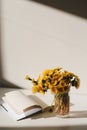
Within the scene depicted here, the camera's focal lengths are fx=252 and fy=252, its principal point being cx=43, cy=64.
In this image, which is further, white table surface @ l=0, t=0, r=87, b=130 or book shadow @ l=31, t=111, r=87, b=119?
white table surface @ l=0, t=0, r=87, b=130

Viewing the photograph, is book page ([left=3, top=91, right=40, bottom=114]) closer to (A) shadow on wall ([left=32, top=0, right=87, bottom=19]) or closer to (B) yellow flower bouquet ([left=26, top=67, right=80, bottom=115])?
(B) yellow flower bouquet ([left=26, top=67, right=80, bottom=115])

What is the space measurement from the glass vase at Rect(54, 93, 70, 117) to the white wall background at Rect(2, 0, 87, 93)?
364 mm

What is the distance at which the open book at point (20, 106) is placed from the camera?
131 cm

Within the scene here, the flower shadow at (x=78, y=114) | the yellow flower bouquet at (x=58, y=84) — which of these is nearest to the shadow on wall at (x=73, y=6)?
the yellow flower bouquet at (x=58, y=84)

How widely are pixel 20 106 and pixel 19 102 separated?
0.13ft

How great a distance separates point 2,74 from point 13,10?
0.46 metres

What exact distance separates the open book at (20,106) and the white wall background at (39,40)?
1.08 ft

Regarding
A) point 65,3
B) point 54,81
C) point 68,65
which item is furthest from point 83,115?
point 65,3

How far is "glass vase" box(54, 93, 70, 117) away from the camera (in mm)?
1312

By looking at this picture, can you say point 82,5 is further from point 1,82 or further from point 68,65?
point 1,82

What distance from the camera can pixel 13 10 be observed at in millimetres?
1701

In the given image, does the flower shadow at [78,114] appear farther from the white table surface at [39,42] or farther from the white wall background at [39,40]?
the white wall background at [39,40]

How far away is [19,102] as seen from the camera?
1.37 meters

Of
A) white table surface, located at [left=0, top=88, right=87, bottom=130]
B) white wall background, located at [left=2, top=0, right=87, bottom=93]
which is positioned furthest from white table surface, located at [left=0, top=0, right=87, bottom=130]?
white table surface, located at [left=0, top=88, right=87, bottom=130]
